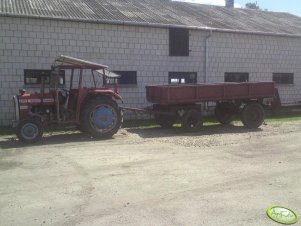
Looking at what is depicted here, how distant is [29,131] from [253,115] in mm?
8120

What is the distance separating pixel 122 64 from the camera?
56.1ft

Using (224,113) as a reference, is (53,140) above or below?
below

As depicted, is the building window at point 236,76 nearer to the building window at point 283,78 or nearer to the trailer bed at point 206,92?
the building window at point 283,78

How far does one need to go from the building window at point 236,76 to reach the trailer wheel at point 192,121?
6424 millimetres

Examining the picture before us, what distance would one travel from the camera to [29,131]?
1149 cm

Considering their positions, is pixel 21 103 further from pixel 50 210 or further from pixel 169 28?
pixel 169 28

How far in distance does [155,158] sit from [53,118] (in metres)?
4.07

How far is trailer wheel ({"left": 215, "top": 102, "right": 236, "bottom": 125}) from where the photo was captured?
51.5 ft

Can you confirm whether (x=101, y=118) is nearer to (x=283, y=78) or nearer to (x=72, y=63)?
(x=72, y=63)

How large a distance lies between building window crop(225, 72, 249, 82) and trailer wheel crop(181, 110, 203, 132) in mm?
6424

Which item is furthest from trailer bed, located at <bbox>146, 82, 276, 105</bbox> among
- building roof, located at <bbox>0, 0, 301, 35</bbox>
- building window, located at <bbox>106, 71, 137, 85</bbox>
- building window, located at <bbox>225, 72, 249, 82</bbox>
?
building window, located at <bbox>225, 72, 249, 82</bbox>

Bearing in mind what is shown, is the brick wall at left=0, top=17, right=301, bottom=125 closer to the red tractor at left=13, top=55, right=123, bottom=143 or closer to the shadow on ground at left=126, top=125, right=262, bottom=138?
the red tractor at left=13, top=55, right=123, bottom=143

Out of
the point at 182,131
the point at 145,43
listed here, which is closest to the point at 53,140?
the point at 182,131

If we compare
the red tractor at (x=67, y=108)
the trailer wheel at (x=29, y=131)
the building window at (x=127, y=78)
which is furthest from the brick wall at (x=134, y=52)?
the trailer wheel at (x=29, y=131)
